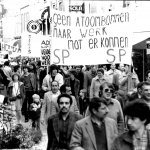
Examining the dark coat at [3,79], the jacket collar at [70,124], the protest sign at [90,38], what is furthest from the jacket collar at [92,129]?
the dark coat at [3,79]

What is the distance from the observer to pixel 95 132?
638 centimetres

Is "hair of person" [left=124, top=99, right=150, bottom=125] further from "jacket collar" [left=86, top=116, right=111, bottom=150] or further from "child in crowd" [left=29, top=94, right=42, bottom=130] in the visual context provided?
"child in crowd" [left=29, top=94, right=42, bottom=130]

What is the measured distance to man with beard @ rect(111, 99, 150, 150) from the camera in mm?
5047

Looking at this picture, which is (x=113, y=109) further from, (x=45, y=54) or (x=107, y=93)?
(x=45, y=54)

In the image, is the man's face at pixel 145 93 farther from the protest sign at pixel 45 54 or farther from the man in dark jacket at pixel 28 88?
the protest sign at pixel 45 54

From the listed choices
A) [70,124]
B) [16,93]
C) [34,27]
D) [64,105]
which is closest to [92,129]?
[70,124]

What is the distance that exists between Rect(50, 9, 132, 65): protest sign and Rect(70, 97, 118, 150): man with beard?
20.8ft

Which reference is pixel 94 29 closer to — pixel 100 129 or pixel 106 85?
pixel 106 85

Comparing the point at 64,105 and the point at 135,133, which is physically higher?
the point at 64,105

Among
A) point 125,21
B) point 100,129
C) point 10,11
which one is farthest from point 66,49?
point 10,11

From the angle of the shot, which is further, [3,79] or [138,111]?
[3,79]

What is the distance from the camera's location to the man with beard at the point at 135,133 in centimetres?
505

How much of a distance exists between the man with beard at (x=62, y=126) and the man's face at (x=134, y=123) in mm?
2142

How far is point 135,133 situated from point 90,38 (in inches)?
326
